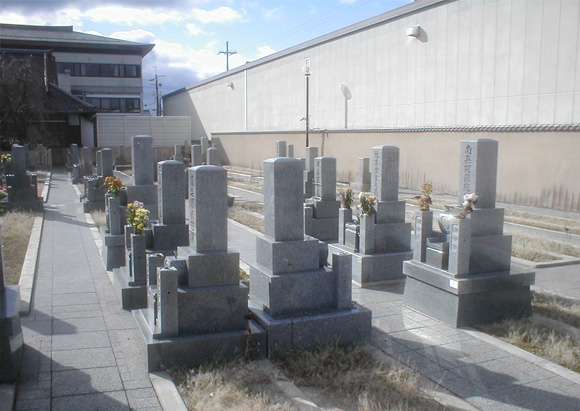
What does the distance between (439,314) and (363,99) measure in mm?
21412

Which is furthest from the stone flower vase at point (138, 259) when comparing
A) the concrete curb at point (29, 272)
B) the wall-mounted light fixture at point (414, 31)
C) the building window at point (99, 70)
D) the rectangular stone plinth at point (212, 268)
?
the building window at point (99, 70)

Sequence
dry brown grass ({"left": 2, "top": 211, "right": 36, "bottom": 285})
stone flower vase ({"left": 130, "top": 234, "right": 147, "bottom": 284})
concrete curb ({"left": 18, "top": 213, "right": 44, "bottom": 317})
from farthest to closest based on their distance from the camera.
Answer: dry brown grass ({"left": 2, "top": 211, "right": 36, "bottom": 285}) → stone flower vase ({"left": 130, "top": 234, "right": 147, "bottom": 284}) → concrete curb ({"left": 18, "top": 213, "right": 44, "bottom": 317})

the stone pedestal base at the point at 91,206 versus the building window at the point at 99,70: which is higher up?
the building window at the point at 99,70

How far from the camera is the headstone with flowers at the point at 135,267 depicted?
279 inches

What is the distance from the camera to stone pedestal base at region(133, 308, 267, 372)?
5098 millimetres

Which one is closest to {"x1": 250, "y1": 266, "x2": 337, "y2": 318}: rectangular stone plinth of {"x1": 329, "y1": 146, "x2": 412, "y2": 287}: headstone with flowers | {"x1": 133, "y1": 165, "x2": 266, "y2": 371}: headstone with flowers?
{"x1": 133, "y1": 165, "x2": 266, "y2": 371}: headstone with flowers

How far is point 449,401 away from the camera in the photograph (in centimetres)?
455

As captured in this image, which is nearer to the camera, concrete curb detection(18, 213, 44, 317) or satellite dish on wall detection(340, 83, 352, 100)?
concrete curb detection(18, 213, 44, 317)

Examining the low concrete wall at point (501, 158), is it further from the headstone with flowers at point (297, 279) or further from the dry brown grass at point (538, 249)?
the headstone with flowers at point (297, 279)

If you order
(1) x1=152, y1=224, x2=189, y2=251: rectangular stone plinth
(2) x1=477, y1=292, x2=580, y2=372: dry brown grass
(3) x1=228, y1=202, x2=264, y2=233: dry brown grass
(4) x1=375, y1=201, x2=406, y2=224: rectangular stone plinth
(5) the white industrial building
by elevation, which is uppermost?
(5) the white industrial building

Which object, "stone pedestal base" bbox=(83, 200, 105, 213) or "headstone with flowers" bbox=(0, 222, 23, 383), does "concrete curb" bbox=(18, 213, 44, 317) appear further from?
"stone pedestal base" bbox=(83, 200, 105, 213)

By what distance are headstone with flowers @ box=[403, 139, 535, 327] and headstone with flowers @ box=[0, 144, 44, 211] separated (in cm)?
1237

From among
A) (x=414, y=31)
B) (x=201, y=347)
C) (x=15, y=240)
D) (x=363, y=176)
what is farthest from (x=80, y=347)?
(x=414, y=31)

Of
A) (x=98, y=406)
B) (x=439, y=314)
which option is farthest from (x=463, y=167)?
(x=98, y=406)
